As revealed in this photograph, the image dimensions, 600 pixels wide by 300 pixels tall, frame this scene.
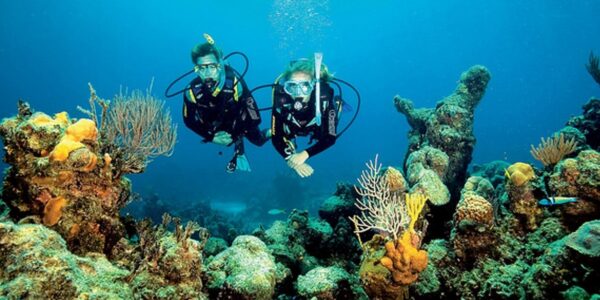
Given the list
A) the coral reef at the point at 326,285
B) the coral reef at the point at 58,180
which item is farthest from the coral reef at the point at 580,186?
the coral reef at the point at 58,180

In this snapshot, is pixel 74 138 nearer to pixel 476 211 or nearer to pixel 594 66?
pixel 476 211

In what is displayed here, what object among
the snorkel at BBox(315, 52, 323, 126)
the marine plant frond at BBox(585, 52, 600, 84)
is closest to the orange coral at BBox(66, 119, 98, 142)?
the snorkel at BBox(315, 52, 323, 126)

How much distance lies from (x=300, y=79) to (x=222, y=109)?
202cm

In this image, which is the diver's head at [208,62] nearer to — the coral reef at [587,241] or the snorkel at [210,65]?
the snorkel at [210,65]

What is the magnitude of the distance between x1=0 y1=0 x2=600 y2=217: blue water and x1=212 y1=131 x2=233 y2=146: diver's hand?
220ft

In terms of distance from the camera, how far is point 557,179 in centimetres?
422

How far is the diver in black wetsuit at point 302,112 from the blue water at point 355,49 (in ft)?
222

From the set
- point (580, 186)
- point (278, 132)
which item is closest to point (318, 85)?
point (278, 132)

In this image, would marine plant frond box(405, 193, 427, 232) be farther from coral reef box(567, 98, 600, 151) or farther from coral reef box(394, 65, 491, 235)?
coral reef box(567, 98, 600, 151)

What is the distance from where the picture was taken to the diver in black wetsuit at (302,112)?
6.13m

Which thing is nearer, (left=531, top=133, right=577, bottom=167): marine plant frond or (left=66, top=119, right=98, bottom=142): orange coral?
(left=66, top=119, right=98, bottom=142): orange coral

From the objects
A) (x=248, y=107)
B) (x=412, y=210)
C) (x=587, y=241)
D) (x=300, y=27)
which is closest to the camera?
(x=587, y=241)

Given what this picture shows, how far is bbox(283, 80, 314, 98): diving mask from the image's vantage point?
6137 millimetres

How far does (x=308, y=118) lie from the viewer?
255 inches
